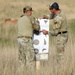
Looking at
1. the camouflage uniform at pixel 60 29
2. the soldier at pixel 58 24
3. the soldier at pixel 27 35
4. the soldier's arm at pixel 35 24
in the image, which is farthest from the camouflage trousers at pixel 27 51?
the camouflage uniform at pixel 60 29

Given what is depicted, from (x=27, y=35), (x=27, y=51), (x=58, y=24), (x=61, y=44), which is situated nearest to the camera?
(x=27, y=35)

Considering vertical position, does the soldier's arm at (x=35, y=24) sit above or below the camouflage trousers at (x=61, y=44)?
above

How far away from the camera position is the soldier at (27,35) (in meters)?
11.4

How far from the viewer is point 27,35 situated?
1145 cm

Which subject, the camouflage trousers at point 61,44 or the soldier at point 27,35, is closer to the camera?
the soldier at point 27,35

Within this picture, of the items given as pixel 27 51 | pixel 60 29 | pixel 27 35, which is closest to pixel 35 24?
pixel 27 35

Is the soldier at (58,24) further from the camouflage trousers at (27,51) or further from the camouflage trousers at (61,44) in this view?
the camouflage trousers at (27,51)

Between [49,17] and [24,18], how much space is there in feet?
3.06

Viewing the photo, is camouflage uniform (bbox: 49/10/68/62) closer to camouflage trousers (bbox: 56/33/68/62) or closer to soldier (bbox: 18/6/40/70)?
camouflage trousers (bbox: 56/33/68/62)

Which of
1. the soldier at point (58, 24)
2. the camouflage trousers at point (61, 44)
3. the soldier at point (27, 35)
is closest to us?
the soldier at point (27, 35)

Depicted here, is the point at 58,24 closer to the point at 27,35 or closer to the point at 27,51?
the point at 27,35

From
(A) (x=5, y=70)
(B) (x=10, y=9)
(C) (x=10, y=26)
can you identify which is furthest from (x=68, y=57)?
(B) (x=10, y=9)

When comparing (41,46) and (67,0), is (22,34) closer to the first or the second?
(41,46)

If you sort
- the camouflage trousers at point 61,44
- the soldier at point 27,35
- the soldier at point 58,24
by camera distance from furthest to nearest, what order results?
1. the camouflage trousers at point 61,44
2. the soldier at point 58,24
3. the soldier at point 27,35
